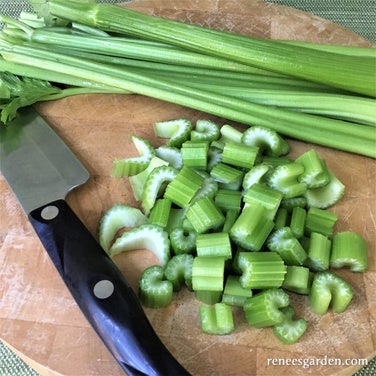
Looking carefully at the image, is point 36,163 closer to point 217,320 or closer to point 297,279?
point 217,320

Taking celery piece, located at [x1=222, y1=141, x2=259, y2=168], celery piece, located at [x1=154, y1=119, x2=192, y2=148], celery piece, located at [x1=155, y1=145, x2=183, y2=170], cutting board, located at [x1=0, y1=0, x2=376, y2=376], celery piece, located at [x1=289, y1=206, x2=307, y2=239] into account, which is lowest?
cutting board, located at [x1=0, y1=0, x2=376, y2=376]

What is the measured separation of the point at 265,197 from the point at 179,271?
346 mm

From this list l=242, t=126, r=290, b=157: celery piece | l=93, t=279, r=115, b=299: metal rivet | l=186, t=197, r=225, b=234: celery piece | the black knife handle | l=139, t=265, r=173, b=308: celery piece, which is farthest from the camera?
l=242, t=126, r=290, b=157: celery piece

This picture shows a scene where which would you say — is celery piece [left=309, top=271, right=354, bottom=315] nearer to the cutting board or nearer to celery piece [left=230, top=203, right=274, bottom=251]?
the cutting board

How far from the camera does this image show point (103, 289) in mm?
1563

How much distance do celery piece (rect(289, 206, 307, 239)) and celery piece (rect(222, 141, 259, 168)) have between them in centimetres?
22

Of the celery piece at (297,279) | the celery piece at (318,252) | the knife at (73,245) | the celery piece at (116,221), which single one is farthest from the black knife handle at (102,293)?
the celery piece at (318,252)

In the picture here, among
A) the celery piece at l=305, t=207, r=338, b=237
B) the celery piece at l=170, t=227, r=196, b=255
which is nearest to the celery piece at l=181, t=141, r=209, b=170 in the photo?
the celery piece at l=170, t=227, r=196, b=255

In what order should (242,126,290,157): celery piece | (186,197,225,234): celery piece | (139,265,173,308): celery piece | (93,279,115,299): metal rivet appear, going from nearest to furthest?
(93,279,115,299): metal rivet < (139,265,173,308): celery piece < (186,197,225,234): celery piece < (242,126,290,157): celery piece

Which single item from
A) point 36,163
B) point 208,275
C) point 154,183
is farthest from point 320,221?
point 36,163

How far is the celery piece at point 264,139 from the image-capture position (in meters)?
2.00

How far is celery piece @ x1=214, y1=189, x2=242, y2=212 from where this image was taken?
184cm

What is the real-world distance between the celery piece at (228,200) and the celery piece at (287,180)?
0.38 feet

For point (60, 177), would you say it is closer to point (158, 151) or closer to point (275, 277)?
point (158, 151)
